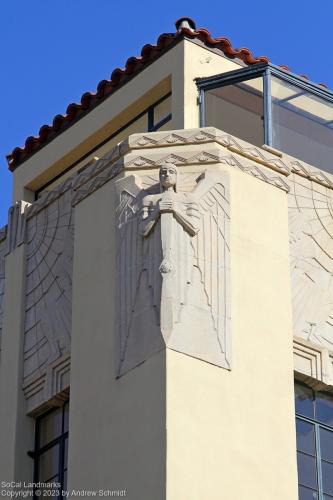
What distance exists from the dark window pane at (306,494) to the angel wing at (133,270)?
2537mm

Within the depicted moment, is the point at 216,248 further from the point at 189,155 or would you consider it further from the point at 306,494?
the point at 306,494

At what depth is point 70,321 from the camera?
22875mm

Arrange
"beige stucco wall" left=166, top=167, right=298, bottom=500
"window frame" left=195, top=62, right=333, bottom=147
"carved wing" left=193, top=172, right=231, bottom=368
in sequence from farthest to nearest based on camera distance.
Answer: "window frame" left=195, top=62, right=333, bottom=147, "carved wing" left=193, top=172, right=231, bottom=368, "beige stucco wall" left=166, top=167, right=298, bottom=500

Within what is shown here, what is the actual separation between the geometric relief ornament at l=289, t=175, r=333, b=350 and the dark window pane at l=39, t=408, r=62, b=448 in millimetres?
3162

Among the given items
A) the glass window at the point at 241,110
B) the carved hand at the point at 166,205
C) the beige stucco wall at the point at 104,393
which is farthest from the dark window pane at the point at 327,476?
the glass window at the point at 241,110

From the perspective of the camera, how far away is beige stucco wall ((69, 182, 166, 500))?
19881 mm

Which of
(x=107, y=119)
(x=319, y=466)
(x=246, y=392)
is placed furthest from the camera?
(x=107, y=119)

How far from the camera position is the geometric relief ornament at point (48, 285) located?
2316cm

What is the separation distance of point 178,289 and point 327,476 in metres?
2.97

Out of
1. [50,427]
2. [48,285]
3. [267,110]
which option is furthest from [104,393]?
[267,110]

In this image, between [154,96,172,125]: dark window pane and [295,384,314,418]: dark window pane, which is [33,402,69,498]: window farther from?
[154,96,172,125]: dark window pane

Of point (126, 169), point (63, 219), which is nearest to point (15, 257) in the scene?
point (63, 219)

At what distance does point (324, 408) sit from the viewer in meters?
22.4

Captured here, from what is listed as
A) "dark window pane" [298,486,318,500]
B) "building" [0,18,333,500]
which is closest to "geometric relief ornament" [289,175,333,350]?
"building" [0,18,333,500]
